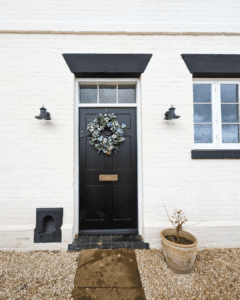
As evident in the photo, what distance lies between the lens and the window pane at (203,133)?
9.47 ft

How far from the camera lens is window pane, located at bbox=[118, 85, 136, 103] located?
300 centimetres

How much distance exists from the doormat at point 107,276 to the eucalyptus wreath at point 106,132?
1.69 meters

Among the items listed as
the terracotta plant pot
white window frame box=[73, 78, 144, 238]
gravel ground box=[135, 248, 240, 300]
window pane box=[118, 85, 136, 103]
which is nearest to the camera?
gravel ground box=[135, 248, 240, 300]

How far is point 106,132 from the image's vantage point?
9.41ft

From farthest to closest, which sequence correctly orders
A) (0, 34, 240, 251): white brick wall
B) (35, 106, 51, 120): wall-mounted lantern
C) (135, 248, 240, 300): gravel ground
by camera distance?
(0, 34, 240, 251): white brick wall < (35, 106, 51, 120): wall-mounted lantern < (135, 248, 240, 300): gravel ground

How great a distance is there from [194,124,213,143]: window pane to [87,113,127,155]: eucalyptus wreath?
4.52 ft

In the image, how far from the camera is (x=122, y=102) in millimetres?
3010

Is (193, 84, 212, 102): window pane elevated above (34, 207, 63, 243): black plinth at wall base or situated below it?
above

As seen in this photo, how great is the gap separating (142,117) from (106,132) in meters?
0.72

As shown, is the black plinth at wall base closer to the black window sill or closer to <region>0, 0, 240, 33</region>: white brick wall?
the black window sill

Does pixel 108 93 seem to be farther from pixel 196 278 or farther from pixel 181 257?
pixel 196 278

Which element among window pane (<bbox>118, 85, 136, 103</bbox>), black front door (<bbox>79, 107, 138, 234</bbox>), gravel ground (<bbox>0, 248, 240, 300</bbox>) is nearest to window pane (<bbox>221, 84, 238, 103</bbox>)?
window pane (<bbox>118, 85, 136, 103</bbox>)

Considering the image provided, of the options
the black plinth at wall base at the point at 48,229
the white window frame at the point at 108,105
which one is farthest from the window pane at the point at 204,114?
the black plinth at wall base at the point at 48,229

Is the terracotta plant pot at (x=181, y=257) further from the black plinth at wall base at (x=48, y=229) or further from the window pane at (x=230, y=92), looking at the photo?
the window pane at (x=230, y=92)
